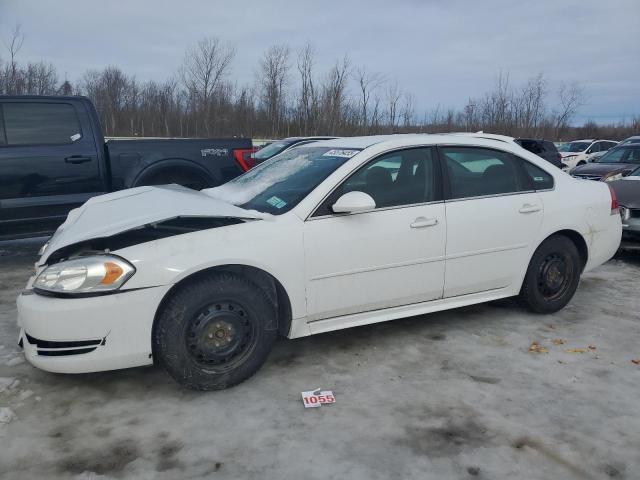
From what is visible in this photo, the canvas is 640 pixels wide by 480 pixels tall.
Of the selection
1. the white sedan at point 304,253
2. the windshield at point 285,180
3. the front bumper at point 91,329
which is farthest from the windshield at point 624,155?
the front bumper at point 91,329

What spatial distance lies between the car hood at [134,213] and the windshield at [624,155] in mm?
11128

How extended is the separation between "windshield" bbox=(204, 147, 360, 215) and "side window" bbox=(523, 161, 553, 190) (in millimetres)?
1586

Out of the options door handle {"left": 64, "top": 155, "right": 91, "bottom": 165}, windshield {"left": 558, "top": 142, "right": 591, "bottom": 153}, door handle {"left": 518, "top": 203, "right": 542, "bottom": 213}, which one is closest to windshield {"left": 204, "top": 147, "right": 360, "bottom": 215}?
door handle {"left": 518, "top": 203, "right": 542, "bottom": 213}

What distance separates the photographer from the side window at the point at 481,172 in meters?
4.10

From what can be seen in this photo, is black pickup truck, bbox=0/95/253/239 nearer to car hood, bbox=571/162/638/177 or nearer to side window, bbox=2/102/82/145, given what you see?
side window, bbox=2/102/82/145

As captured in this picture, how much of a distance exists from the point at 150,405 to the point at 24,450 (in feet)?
2.19

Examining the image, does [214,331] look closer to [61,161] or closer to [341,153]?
[341,153]

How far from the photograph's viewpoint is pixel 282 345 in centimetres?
402

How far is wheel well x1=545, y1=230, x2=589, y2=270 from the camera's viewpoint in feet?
15.0

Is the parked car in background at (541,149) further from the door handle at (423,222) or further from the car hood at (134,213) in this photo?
the car hood at (134,213)

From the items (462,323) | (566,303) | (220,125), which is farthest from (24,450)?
(220,125)

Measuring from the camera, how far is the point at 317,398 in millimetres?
3172

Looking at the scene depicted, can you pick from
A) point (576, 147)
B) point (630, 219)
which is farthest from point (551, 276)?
point (576, 147)

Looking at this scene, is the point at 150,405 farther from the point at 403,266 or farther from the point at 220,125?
the point at 220,125
